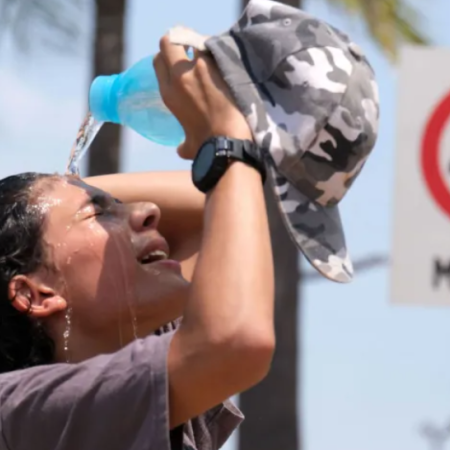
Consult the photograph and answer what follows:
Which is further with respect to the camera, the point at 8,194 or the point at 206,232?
the point at 8,194

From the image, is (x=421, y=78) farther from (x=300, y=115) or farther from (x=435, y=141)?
(x=300, y=115)

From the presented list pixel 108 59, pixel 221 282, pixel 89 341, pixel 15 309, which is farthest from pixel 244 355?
pixel 108 59

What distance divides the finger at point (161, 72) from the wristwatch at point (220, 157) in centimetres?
15

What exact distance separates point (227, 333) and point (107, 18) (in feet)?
22.0

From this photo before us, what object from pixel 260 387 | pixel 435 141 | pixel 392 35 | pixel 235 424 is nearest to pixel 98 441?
pixel 235 424

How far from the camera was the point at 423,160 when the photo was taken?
6637mm

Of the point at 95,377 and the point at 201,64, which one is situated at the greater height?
the point at 201,64

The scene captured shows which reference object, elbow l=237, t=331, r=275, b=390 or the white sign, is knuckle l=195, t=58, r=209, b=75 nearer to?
elbow l=237, t=331, r=275, b=390

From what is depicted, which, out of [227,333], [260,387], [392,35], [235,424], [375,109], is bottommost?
[260,387]

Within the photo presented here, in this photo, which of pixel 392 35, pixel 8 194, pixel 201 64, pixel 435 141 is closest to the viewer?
pixel 201 64

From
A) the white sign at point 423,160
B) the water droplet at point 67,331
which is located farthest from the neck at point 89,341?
the white sign at point 423,160

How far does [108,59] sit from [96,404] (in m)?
6.41

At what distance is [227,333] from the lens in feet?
8.91

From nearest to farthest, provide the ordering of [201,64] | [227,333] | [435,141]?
[227,333] < [201,64] < [435,141]
